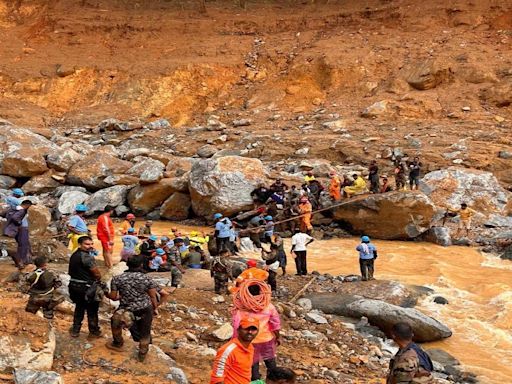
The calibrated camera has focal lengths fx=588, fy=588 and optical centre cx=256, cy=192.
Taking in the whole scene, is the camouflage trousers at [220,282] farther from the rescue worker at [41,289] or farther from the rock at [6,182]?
the rock at [6,182]

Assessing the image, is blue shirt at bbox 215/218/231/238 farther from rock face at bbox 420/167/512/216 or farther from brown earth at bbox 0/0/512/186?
brown earth at bbox 0/0/512/186

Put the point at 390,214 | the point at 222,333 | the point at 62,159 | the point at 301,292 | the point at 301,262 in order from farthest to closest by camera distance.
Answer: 1. the point at 62,159
2. the point at 390,214
3. the point at 301,262
4. the point at 301,292
5. the point at 222,333

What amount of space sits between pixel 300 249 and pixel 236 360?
760cm

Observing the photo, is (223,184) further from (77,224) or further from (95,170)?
(77,224)

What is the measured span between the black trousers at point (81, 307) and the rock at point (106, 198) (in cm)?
1238

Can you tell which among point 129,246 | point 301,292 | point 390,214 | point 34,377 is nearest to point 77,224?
point 129,246

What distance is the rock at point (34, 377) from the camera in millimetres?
5105

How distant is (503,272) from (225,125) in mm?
16354

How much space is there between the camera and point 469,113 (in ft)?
81.2

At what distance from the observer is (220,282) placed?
9.51 meters

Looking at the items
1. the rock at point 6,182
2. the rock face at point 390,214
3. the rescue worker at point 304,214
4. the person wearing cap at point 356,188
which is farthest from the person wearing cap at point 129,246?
the rock at point 6,182

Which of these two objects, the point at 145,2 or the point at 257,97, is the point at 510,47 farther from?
the point at 145,2

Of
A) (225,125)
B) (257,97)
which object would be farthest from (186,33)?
(225,125)

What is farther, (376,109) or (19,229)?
(376,109)
